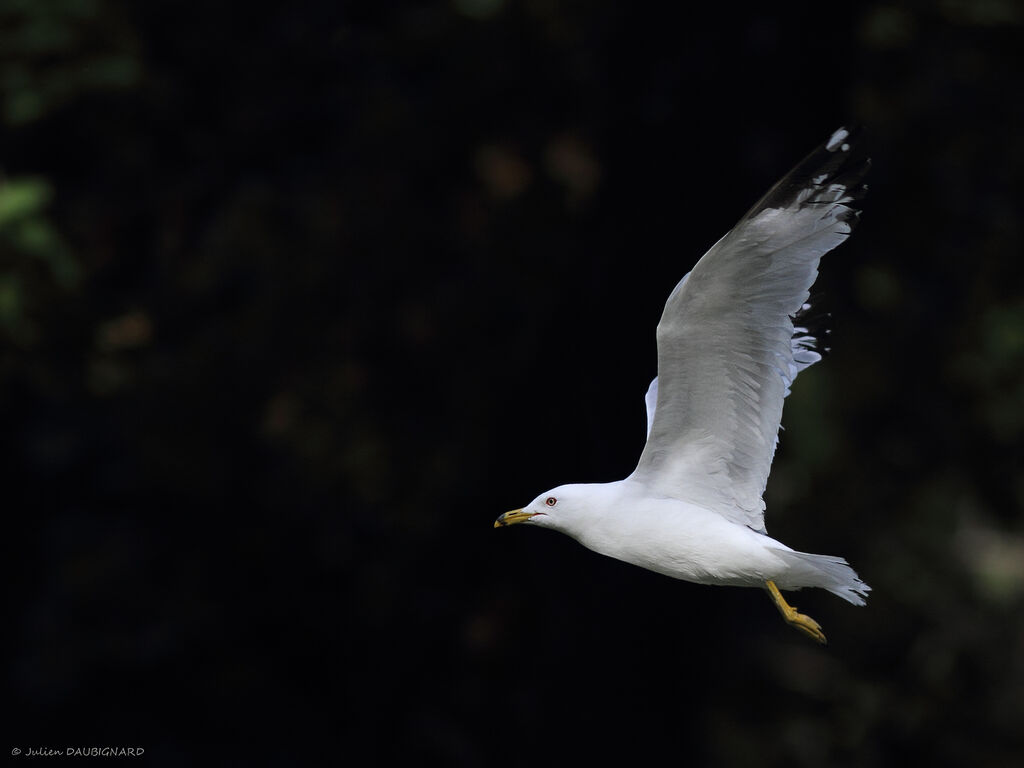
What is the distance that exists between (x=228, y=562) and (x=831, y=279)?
465cm

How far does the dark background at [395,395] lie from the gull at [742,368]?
613cm

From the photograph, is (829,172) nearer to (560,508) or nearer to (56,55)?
(560,508)

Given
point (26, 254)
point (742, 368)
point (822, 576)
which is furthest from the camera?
point (26, 254)

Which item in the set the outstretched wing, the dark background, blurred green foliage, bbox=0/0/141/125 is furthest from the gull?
blurred green foliage, bbox=0/0/141/125

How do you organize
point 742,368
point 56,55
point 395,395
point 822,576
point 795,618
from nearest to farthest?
point 795,618 < point 822,576 < point 742,368 < point 56,55 < point 395,395

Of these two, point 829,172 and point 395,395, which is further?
point 395,395

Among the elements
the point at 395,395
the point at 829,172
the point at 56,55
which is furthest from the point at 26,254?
the point at 829,172

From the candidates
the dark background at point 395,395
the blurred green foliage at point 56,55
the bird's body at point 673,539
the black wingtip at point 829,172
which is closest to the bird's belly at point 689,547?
the bird's body at point 673,539

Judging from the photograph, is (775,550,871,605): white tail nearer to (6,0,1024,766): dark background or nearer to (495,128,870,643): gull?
(495,128,870,643): gull

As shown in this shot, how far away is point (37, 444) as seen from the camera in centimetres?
1008

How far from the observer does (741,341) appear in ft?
10.5

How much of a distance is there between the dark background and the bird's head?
257 inches

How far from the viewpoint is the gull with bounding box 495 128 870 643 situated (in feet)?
9.47

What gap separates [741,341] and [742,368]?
0.19 feet
